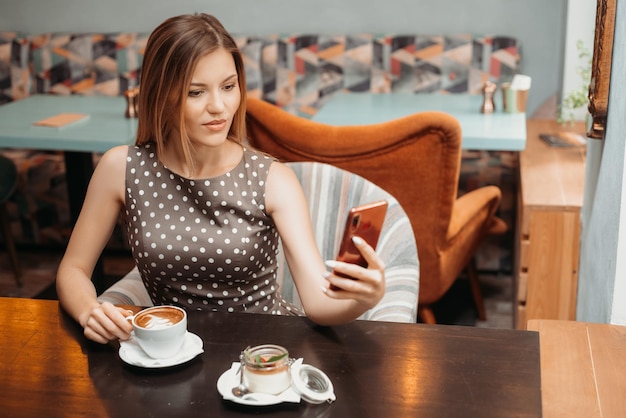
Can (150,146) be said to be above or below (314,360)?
above

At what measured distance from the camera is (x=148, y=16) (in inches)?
189

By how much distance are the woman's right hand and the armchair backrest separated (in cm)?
117

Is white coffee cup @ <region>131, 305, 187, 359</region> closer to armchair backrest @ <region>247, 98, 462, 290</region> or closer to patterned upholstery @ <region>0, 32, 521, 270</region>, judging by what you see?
armchair backrest @ <region>247, 98, 462, 290</region>

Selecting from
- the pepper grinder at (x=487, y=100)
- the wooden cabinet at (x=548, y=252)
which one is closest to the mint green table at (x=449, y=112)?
the pepper grinder at (x=487, y=100)

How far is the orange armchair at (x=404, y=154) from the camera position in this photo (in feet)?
7.89

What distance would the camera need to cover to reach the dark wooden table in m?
1.18

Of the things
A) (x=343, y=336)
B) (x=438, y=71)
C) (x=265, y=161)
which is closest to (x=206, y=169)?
(x=265, y=161)

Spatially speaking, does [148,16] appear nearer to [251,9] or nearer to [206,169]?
[251,9]

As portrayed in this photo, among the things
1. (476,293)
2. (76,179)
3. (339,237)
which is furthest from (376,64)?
(339,237)

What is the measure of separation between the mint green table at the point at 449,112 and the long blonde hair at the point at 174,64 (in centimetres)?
146

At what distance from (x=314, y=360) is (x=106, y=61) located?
3.72 metres

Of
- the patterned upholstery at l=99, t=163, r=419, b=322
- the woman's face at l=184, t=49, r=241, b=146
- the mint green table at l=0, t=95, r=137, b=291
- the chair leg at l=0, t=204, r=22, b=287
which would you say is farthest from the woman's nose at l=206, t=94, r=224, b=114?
the chair leg at l=0, t=204, r=22, b=287

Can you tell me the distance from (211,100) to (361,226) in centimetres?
51

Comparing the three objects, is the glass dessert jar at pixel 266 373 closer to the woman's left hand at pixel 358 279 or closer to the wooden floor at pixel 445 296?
the woman's left hand at pixel 358 279
